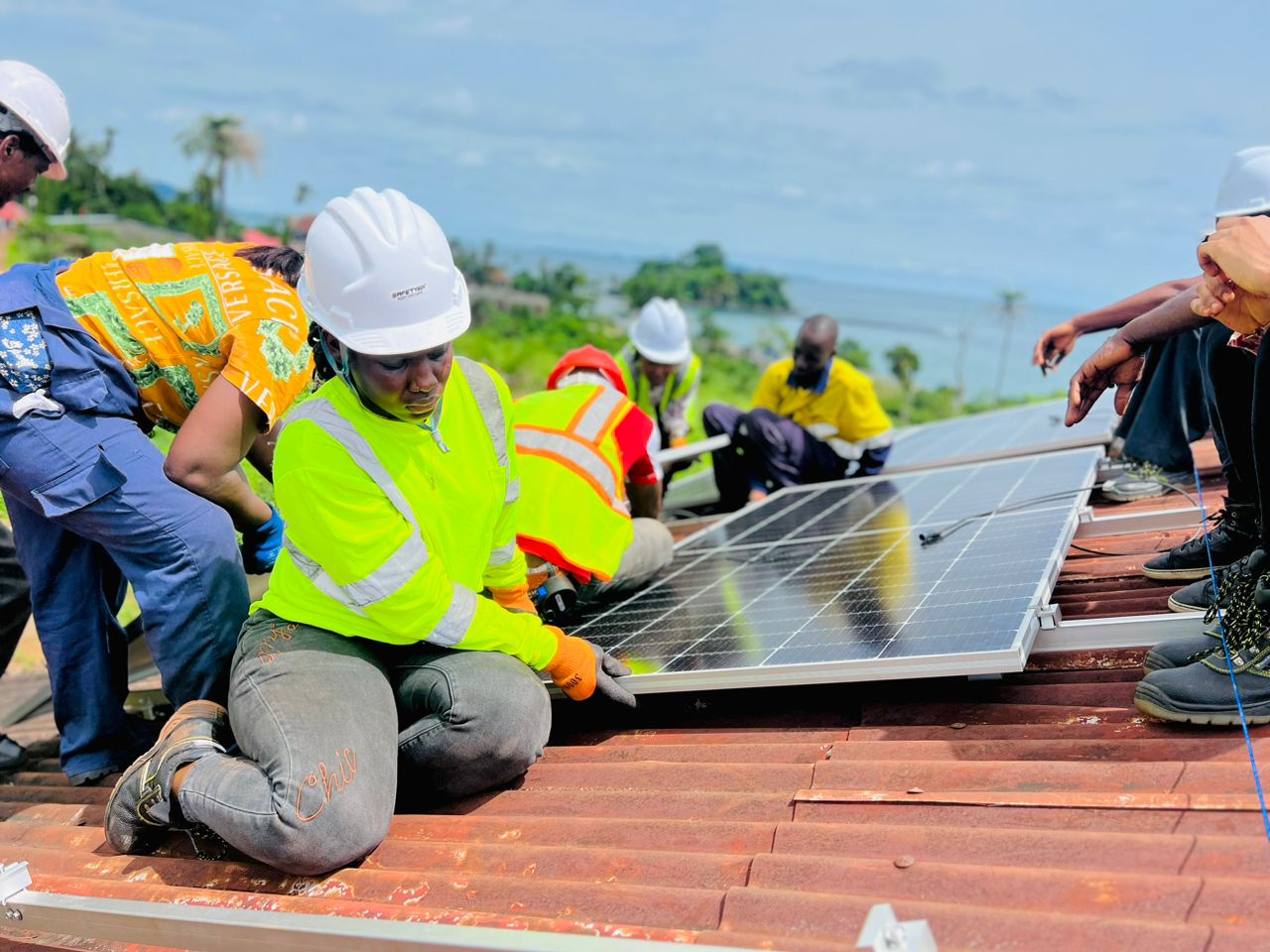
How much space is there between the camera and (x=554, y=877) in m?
3.25

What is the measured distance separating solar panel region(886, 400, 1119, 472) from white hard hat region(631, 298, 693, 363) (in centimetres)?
194

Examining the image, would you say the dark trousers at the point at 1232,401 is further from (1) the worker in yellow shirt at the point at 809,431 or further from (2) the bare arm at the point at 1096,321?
(1) the worker in yellow shirt at the point at 809,431

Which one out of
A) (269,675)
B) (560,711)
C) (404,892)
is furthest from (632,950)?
(560,711)

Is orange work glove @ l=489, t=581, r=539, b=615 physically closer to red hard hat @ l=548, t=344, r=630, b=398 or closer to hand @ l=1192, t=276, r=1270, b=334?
red hard hat @ l=548, t=344, r=630, b=398

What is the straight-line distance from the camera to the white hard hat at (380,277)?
3746 mm

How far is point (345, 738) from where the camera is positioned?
12.1 ft

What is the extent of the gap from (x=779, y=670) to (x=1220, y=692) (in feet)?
4.13

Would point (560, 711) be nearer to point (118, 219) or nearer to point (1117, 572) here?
point (1117, 572)

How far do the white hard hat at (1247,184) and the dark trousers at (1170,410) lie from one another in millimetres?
1840

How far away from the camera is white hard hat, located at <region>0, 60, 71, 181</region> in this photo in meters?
4.60

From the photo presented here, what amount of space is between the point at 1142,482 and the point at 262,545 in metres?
4.31

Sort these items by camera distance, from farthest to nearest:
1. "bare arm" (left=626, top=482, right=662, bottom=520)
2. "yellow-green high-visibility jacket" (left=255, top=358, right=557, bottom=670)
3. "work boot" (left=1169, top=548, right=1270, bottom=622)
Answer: "bare arm" (left=626, top=482, right=662, bottom=520) < "yellow-green high-visibility jacket" (left=255, top=358, right=557, bottom=670) < "work boot" (left=1169, top=548, right=1270, bottom=622)

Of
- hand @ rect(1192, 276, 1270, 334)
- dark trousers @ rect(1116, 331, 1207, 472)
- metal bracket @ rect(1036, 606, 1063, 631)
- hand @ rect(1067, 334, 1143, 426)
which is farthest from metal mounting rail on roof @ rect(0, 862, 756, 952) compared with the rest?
dark trousers @ rect(1116, 331, 1207, 472)

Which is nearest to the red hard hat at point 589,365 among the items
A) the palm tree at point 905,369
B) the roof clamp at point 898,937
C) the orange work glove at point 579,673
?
the orange work glove at point 579,673
